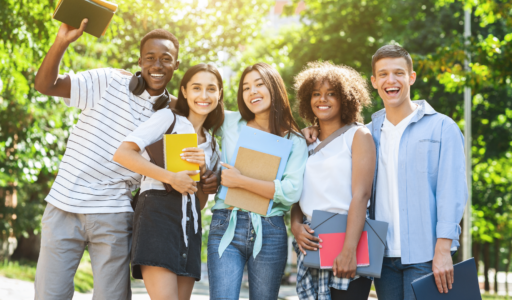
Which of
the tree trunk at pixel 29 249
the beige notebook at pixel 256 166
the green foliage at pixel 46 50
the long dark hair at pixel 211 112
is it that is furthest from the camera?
the tree trunk at pixel 29 249

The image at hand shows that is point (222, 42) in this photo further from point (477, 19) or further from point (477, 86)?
point (477, 19)

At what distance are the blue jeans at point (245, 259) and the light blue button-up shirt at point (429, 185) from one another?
33.2 inches

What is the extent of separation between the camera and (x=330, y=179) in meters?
3.08

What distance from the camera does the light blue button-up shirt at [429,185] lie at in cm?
290

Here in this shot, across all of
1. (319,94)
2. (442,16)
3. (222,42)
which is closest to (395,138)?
(319,94)

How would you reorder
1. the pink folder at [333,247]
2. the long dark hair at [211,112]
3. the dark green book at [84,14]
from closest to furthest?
the dark green book at [84,14] → the pink folder at [333,247] → the long dark hair at [211,112]

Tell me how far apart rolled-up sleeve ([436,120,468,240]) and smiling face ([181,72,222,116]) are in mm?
1567

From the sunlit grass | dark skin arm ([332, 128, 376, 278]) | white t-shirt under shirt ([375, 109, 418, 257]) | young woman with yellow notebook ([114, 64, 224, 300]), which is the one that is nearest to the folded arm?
young woman with yellow notebook ([114, 64, 224, 300])

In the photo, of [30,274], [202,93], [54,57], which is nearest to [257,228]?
[202,93]

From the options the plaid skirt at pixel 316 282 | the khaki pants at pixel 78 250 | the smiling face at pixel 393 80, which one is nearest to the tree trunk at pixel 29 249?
the khaki pants at pixel 78 250

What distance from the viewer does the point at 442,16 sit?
47.3ft

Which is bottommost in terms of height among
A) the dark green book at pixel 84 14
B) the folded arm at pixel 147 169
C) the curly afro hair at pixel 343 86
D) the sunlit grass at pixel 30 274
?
the sunlit grass at pixel 30 274

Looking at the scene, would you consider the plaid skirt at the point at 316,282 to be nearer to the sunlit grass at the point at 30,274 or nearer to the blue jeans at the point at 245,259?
the blue jeans at the point at 245,259

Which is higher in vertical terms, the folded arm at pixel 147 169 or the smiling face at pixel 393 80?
the smiling face at pixel 393 80
